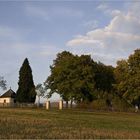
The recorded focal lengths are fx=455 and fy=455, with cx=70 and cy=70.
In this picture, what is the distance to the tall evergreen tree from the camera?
11961 centimetres

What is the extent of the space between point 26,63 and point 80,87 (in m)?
23.8

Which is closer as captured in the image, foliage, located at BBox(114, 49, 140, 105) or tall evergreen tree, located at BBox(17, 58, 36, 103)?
foliage, located at BBox(114, 49, 140, 105)

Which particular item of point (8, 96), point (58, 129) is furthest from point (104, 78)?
point (58, 129)

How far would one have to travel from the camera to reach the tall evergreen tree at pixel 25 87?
120 meters

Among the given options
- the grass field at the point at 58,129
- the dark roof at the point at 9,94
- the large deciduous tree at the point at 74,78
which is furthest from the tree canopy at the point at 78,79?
the grass field at the point at 58,129

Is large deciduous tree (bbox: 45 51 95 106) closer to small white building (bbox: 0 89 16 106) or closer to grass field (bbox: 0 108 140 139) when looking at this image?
small white building (bbox: 0 89 16 106)

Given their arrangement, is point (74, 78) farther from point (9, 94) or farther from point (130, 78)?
point (9, 94)

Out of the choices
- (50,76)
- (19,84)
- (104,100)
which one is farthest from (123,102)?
(19,84)

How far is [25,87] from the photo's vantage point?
11912cm

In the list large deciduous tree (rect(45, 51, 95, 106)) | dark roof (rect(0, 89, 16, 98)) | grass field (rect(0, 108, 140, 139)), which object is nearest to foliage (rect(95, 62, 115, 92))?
large deciduous tree (rect(45, 51, 95, 106))

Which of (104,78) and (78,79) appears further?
(104,78)

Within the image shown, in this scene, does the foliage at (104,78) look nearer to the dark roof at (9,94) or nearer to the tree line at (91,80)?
the tree line at (91,80)

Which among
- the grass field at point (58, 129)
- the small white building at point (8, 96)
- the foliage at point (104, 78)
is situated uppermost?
the foliage at point (104, 78)

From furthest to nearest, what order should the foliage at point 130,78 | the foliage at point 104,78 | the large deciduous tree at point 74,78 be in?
the foliage at point 104,78
the large deciduous tree at point 74,78
the foliage at point 130,78
